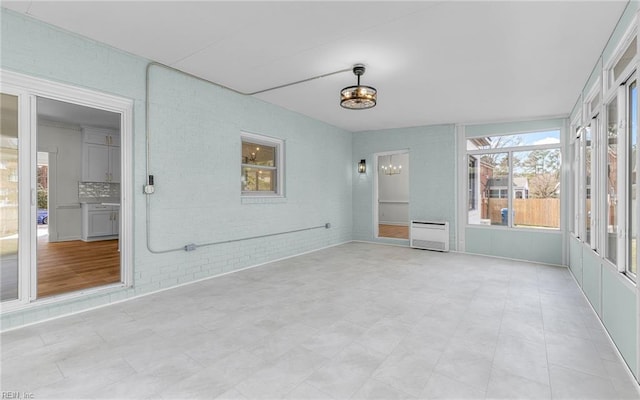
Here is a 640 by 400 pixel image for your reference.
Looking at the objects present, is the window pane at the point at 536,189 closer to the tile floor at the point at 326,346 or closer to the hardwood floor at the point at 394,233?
the tile floor at the point at 326,346

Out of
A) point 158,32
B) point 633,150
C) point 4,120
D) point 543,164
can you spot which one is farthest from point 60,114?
point 543,164

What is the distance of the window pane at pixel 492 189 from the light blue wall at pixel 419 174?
527 mm

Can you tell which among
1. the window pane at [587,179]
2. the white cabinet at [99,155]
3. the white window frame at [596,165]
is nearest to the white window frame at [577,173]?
the window pane at [587,179]

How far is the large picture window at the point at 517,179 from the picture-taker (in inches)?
236

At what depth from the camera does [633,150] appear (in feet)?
8.11

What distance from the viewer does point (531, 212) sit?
20.3 feet

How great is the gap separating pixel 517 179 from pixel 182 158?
6271 millimetres

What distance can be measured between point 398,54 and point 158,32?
2665 millimetres

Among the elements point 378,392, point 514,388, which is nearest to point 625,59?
point 514,388

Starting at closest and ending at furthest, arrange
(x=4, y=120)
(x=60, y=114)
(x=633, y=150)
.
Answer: (x=633, y=150)
(x=4, y=120)
(x=60, y=114)

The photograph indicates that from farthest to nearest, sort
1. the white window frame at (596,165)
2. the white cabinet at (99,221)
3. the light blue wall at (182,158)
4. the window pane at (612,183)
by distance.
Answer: the white cabinet at (99,221), the white window frame at (596,165), the light blue wall at (182,158), the window pane at (612,183)

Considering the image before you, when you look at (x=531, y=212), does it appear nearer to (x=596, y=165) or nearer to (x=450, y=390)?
(x=596, y=165)

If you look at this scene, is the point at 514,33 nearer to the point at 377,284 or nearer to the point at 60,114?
the point at 377,284

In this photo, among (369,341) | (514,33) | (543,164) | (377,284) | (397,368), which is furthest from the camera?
(543,164)
